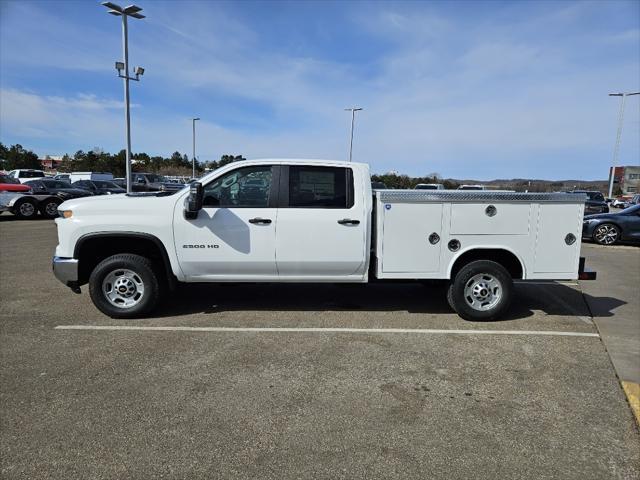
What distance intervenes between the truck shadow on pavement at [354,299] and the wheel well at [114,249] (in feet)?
2.41

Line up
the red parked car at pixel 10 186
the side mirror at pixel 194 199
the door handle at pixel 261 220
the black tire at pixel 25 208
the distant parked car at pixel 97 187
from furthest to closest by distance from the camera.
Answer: the distant parked car at pixel 97 187 < the black tire at pixel 25 208 < the red parked car at pixel 10 186 < the door handle at pixel 261 220 < the side mirror at pixel 194 199

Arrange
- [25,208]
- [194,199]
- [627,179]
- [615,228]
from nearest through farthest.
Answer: [194,199]
[615,228]
[25,208]
[627,179]

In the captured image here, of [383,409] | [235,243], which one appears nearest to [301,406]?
[383,409]

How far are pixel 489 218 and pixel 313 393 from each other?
307 cm

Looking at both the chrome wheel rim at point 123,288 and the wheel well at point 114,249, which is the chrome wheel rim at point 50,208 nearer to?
the wheel well at point 114,249

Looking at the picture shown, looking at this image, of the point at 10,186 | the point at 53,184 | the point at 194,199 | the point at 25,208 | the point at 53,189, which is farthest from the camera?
the point at 53,184

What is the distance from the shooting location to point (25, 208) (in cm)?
1758

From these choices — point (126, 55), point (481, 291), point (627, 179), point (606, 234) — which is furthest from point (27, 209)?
point (627, 179)

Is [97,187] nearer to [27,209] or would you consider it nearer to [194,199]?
[27,209]

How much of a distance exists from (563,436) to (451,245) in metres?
2.66

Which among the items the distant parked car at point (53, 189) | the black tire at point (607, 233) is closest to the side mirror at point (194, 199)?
the black tire at point (607, 233)

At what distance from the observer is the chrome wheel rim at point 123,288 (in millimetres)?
5457

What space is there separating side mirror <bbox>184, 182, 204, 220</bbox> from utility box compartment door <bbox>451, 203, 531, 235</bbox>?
9.60 ft

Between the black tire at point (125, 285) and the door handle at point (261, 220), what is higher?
the door handle at point (261, 220)
